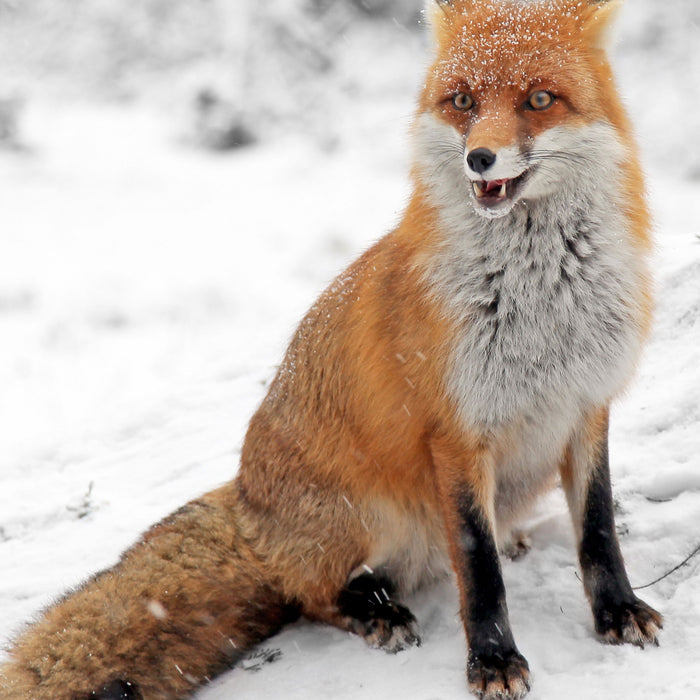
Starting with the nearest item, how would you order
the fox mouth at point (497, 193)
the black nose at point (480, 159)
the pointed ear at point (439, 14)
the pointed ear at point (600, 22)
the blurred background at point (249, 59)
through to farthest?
the black nose at point (480, 159) → the fox mouth at point (497, 193) → the pointed ear at point (600, 22) → the pointed ear at point (439, 14) → the blurred background at point (249, 59)

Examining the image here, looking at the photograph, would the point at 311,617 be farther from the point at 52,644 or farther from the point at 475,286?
the point at 475,286

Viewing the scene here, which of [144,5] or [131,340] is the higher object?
[144,5]

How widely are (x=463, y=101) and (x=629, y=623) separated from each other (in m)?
1.80

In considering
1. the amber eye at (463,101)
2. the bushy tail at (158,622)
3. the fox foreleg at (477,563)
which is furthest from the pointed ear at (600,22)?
the bushy tail at (158,622)

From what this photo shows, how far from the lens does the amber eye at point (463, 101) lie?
254cm

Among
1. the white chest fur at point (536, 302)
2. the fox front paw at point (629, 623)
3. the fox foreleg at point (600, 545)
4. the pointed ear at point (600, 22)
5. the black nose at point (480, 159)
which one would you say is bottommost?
the fox front paw at point (629, 623)

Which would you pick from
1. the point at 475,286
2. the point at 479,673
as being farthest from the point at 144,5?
the point at 479,673

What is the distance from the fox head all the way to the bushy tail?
64.4 inches

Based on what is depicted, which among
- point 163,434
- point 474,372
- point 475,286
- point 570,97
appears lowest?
point 163,434

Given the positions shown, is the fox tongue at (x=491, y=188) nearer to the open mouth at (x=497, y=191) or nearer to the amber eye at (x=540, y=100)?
the open mouth at (x=497, y=191)

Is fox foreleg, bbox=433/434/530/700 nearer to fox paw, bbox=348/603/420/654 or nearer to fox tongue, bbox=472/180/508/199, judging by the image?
fox paw, bbox=348/603/420/654

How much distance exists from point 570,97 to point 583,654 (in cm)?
181

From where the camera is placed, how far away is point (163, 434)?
17.9ft

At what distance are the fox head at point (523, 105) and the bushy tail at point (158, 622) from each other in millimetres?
1635
